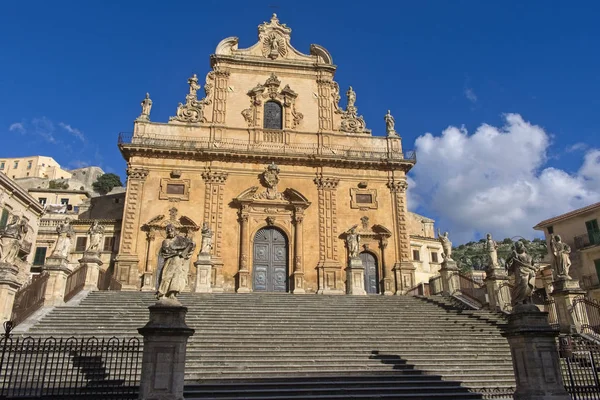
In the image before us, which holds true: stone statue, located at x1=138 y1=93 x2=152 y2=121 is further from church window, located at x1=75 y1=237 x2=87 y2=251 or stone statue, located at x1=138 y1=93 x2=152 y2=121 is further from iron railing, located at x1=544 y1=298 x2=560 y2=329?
iron railing, located at x1=544 y1=298 x2=560 y2=329

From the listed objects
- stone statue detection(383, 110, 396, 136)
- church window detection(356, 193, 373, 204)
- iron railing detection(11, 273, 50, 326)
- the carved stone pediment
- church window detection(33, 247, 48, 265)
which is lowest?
iron railing detection(11, 273, 50, 326)

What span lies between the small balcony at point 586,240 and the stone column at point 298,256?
19.0m

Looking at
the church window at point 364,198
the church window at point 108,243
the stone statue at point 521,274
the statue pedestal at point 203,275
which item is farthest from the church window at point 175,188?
the stone statue at point 521,274

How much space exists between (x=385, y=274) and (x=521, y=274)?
14306 mm

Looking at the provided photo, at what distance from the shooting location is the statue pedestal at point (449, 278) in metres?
19.5

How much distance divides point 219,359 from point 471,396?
5829mm

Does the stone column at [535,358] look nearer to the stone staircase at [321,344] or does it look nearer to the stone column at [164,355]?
the stone staircase at [321,344]

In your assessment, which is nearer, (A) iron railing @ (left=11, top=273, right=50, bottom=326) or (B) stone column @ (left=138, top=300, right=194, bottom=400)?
(B) stone column @ (left=138, top=300, right=194, bottom=400)

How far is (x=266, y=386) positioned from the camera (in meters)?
10.1

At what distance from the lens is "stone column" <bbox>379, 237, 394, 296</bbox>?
951 inches

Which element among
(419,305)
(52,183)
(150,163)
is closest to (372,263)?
(419,305)

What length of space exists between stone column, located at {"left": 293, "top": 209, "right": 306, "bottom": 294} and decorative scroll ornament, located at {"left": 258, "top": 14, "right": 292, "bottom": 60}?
1052 cm

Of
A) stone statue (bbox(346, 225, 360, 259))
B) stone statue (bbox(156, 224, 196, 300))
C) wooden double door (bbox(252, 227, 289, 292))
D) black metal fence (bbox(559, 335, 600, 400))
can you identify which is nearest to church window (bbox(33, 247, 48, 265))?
wooden double door (bbox(252, 227, 289, 292))

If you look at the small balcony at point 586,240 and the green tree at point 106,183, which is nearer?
the small balcony at point 586,240
